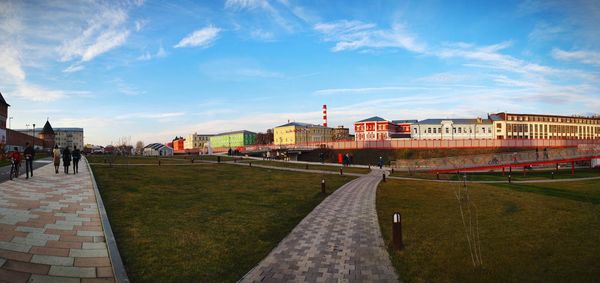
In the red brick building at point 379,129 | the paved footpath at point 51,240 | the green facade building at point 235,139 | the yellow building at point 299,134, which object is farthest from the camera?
the green facade building at point 235,139

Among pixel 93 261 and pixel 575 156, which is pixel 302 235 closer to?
pixel 93 261

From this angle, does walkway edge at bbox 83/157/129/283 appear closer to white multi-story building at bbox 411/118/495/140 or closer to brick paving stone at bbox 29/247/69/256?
brick paving stone at bbox 29/247/69/256

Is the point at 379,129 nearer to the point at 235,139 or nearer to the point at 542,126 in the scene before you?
the point at 542,126

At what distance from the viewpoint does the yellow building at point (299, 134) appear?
448 ft

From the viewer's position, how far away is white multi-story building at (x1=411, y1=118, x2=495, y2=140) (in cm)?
9969

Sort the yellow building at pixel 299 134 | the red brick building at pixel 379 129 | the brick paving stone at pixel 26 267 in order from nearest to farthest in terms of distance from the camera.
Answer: the brick paving stone at pixel 26 267
the red brick building at pixel 379 129
the yellow building at pixel 299 134

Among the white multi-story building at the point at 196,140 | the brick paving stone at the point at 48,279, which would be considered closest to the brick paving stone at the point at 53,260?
the brick paving stone at the point at 48,279

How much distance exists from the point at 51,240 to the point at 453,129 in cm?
10724

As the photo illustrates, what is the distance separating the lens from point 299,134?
13775cm

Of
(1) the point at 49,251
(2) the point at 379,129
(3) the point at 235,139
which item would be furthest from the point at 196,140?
(1) the point at 49,251

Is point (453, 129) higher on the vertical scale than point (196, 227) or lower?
higher

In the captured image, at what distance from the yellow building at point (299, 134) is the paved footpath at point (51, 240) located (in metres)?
121

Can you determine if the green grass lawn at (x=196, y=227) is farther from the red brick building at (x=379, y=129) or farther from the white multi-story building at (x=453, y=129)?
the white multi-story building at (x=453, y=129)

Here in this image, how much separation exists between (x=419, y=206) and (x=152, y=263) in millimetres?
11259
